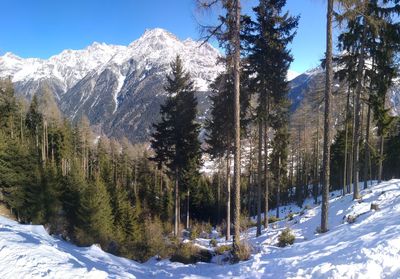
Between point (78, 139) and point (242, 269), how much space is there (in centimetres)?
5030

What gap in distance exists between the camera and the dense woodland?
16.5 m

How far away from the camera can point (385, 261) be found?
283 inches

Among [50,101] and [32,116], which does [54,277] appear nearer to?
[50,101]

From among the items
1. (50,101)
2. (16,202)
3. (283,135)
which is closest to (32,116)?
(50,101)

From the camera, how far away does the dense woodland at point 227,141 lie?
16500 mm

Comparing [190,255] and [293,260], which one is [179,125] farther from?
[293,260]

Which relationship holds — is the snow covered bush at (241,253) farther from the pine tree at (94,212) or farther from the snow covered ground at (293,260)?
the pine tree at (94,212)

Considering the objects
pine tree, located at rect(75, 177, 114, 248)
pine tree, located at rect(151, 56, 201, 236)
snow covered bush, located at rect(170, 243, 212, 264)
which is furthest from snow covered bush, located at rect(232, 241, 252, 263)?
pine tree, located at rect(75, 177, 114, 248)

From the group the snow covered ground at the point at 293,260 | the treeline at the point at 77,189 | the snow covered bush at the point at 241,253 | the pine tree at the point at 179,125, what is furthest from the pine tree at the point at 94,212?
the snow covered bush at the point at 241,253

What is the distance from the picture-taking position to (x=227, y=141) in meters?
23.1

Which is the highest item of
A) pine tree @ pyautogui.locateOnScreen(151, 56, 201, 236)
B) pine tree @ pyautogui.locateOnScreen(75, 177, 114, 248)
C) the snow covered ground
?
pine tree @ pyautogui.locateOnScreen(151, 56, 201, 236)

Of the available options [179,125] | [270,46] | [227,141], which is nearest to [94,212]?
[179,125]

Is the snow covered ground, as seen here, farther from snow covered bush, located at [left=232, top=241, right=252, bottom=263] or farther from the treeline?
the treeline

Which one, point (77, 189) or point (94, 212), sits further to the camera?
point (77, 189)
